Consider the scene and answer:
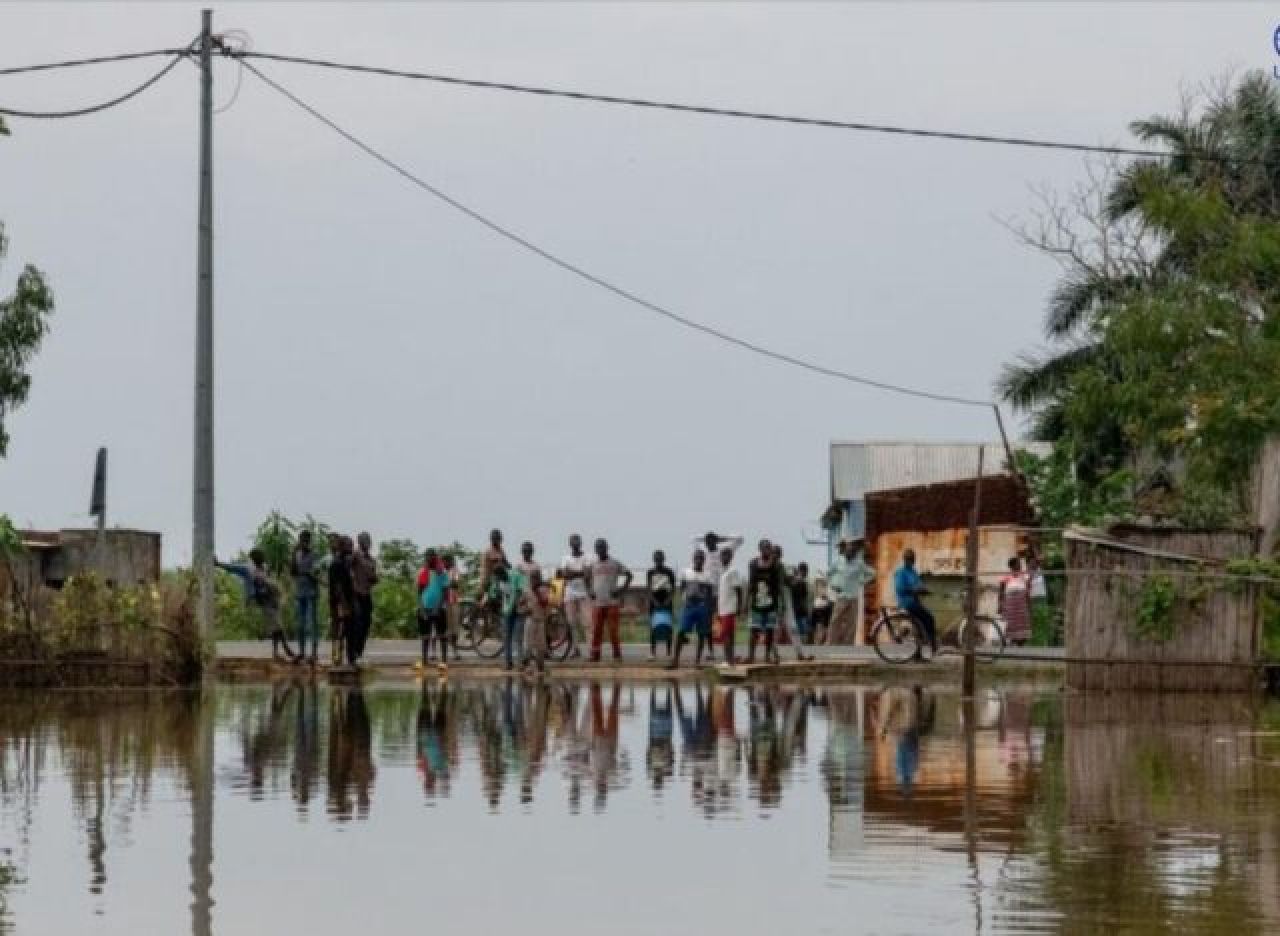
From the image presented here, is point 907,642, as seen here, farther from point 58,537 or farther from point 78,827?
point 78,827

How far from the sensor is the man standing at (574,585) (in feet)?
127

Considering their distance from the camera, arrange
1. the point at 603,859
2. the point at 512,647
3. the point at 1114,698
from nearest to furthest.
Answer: the point at 603,859 → the point at 1114,698 → the point at 512,647

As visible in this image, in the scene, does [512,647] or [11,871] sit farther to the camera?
[512,647]

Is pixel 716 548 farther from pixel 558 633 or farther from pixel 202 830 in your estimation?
pixel 202 830

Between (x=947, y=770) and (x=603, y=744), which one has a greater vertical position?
(x=603, y=744)

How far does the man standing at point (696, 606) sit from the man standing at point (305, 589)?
4548 millimetres

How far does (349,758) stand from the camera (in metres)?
22.0

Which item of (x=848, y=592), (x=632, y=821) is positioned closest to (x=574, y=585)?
(x=848, y=592)

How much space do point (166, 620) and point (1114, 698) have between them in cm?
1005

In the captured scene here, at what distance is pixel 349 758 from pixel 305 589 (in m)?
14.1

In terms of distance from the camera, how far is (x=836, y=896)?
540 inches

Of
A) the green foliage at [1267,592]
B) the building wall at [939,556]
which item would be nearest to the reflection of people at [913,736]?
the green foliage at [1267,592]

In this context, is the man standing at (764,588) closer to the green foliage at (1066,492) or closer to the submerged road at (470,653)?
the submerged road at (470,653)

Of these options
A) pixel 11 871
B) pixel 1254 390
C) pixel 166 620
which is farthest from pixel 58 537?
pixel 11 871
